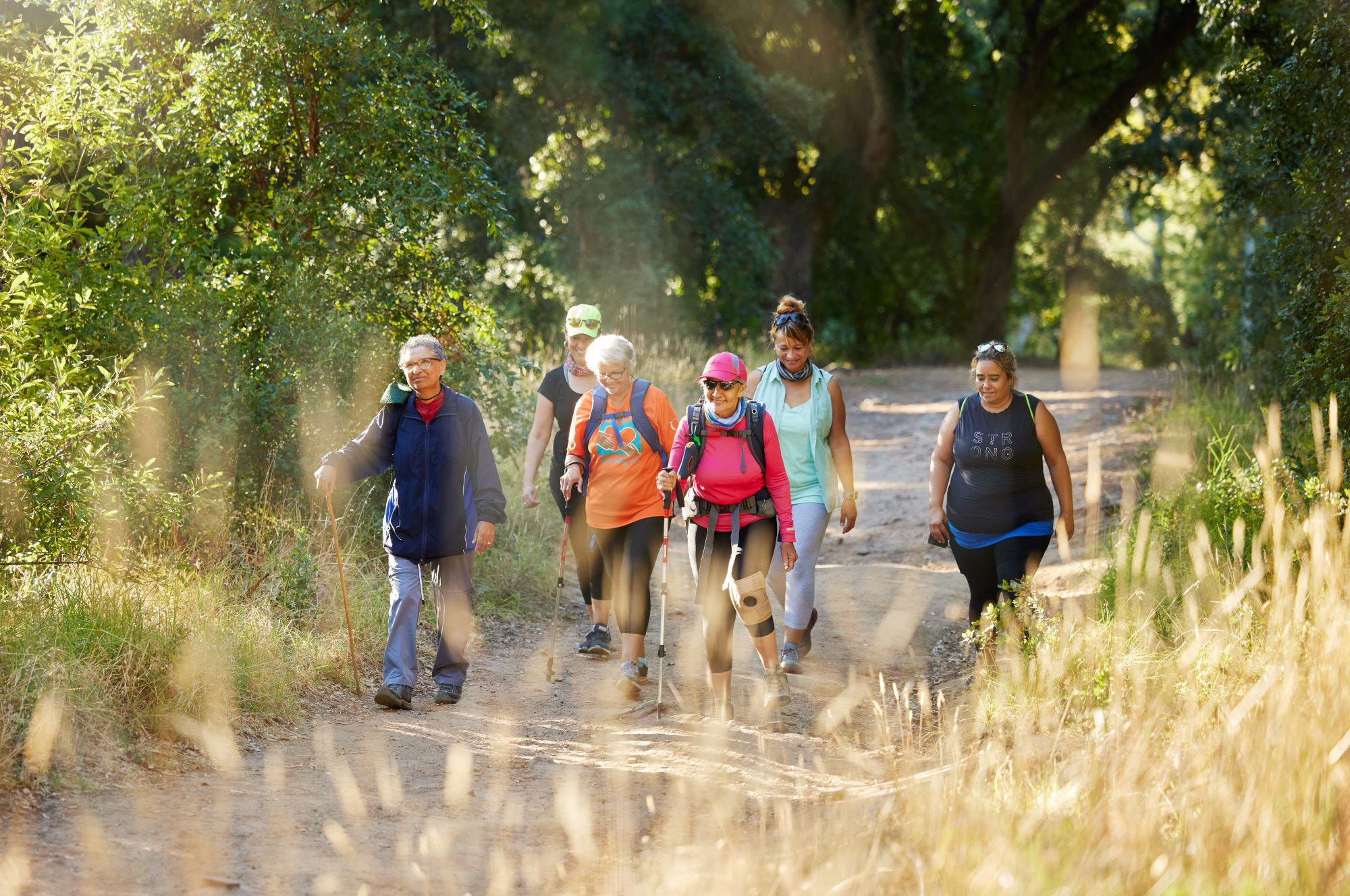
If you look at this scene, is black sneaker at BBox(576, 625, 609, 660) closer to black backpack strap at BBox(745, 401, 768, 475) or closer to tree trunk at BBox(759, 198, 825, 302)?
black backpack strap at BBox(745, 401, 768, 475)

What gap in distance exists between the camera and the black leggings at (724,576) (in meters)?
6.13

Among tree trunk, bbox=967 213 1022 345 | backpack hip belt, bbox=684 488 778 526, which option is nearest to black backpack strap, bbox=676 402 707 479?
backpack hip belt, bbox=684 488 778 526

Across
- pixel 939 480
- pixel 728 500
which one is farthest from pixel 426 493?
pixel 939 480

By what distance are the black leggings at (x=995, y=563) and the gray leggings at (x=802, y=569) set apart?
28.8 inches

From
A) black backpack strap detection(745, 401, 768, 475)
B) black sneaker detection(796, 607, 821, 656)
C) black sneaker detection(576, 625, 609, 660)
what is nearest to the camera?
black backpack strap detection(745, 401, 768, 475)

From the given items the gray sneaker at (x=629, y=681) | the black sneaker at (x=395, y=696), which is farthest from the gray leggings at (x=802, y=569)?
the black sneaker at (x=395, y=696)

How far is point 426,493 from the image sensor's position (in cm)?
644

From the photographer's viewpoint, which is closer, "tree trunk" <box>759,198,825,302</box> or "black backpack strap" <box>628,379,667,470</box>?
"black backpack strap" <box>628,379,667,470</box>

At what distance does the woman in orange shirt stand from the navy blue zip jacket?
19.6 inches

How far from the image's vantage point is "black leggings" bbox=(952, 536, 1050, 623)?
6359mm

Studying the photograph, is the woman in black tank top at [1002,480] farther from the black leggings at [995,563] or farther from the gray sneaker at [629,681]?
the gray sneaker at [629,681]

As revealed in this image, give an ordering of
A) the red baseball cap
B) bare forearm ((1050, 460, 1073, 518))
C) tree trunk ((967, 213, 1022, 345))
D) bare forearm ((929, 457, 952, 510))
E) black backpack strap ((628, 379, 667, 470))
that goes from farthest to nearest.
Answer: tree trunk ((967, 213, 1022, 345)) < bare forearm ((929, 457, 952, 510)) < black backpack strap ((628, 379, 667, 470)) < bare forearm ((1050, 460, 1073, 518)) < the red baseball cap

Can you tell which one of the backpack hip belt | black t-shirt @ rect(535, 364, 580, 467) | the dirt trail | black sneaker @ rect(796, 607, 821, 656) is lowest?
the dirt trail

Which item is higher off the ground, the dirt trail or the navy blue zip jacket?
the navy blue zip jacket
